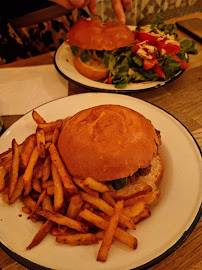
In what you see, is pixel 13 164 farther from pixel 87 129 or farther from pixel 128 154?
pixel 128 154

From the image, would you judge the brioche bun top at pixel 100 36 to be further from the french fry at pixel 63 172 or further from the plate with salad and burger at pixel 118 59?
the french fry at pixel 63 172

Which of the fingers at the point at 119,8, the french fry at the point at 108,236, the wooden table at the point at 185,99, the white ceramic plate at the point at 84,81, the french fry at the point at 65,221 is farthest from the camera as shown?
the fingers at the point at 119,8

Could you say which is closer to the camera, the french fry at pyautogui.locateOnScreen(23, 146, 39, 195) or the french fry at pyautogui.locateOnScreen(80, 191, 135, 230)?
the french fry at pyautogui.locateOnScreen(80, 191, 135, 230)

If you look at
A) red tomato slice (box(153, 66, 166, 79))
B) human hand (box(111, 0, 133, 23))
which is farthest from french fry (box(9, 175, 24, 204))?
human hand (box(111, 0, 133, 23))

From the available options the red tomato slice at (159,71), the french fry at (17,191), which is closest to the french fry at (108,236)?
the french fry at (17,191)

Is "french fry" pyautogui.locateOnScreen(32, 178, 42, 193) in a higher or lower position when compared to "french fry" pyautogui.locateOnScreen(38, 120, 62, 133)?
lower

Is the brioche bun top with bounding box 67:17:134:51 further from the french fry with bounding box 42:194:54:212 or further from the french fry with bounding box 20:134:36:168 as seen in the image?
the french fry with bounding box 42:194:54:212

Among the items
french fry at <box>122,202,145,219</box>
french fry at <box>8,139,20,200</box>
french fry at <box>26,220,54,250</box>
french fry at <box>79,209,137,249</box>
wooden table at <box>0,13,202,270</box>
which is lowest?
wooden table at <box>0,13,202,270</box>

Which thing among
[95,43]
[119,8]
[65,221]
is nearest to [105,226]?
[65,221]
